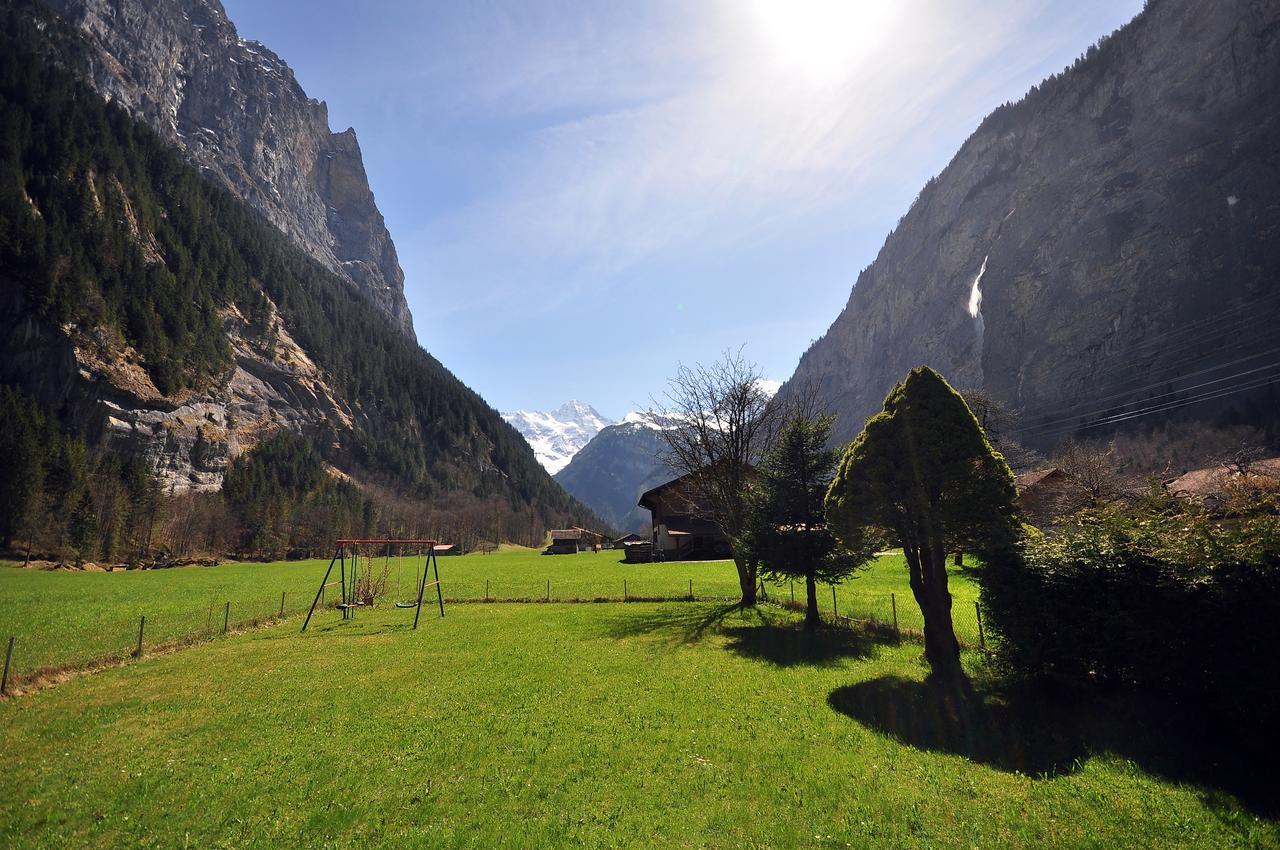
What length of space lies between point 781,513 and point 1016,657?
33.5 ft

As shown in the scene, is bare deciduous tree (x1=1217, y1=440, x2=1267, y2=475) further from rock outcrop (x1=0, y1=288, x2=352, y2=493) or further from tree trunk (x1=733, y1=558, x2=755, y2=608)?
rock outcrop (x1=0, y1=288, x2=352, y2=493)

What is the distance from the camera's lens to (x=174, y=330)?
99625 millimetres

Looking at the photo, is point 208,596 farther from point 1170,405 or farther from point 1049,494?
point 1170,405

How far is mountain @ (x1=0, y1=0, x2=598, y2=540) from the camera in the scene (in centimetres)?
8019

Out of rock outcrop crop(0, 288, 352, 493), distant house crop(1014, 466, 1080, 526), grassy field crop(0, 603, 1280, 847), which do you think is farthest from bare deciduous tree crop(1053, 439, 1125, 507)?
rock outcrop crop(0, 288, 352, 493)

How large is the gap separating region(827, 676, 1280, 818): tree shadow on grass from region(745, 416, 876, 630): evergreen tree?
7.61m

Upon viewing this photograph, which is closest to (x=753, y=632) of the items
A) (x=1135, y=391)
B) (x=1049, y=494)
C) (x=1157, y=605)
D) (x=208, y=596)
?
(x=1157, y=605)

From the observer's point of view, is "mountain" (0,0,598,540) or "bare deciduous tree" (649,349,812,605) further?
"mountain" (0,0,598,540)

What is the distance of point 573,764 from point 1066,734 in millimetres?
8422

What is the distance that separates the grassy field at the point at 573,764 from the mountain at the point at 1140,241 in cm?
5644

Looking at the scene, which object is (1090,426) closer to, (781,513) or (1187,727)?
(781,513)

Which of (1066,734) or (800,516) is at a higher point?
(800,516)

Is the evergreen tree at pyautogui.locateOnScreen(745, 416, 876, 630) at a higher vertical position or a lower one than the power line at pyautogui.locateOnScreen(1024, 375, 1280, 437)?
lower

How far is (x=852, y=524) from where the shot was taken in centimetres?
1414
